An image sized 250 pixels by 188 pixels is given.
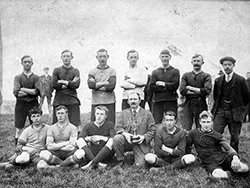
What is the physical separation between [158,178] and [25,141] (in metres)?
2.40

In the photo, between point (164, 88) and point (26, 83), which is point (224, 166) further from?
point (26, 83)

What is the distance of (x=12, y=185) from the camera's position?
4.00 m

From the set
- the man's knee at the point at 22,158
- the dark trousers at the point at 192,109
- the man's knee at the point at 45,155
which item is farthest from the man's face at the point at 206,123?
the man's knee at the point at 22,158

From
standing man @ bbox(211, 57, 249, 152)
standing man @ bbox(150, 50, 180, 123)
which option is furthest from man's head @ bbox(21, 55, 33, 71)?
standing man @ bbox(211, 57, 249, 152)

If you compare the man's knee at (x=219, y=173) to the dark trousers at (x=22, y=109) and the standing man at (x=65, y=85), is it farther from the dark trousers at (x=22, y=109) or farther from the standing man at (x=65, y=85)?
the dark trousers at (x=22, y=109)

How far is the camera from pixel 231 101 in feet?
17.1

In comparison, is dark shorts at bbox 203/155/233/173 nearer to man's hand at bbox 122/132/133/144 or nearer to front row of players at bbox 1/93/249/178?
front row of players at bbox 1/93/249/178

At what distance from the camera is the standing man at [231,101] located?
5.17 meters

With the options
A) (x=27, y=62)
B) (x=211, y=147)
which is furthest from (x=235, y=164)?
(x=27, y=62)

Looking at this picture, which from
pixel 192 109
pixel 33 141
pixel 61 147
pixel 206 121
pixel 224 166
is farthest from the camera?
pixel 192 109

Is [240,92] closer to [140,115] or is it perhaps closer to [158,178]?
[140,115]

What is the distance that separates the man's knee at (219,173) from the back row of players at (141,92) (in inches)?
37.6

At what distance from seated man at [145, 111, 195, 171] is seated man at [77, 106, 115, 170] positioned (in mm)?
724

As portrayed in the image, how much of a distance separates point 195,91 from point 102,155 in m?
2.13
